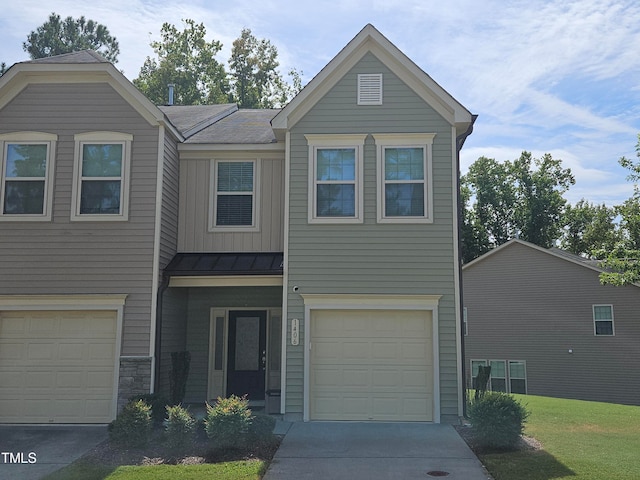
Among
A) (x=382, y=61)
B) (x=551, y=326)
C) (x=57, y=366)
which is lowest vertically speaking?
(x=57, y=366)

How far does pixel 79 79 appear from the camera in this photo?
478 inches

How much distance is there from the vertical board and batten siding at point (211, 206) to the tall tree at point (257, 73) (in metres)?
24.3

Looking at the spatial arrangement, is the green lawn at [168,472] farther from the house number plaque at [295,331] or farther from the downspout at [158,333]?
the house number plaque at [295,331]

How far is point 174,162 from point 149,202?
143cm

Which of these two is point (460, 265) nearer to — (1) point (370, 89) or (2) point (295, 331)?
(2) point (295, 331)

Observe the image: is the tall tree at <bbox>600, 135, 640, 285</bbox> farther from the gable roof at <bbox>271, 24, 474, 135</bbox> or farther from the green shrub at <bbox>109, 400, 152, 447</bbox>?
the green shrub at <bbox>109, 400, 152, 447</bbox>

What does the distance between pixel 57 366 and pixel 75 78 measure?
5806 mm

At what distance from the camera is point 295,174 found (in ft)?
39.5

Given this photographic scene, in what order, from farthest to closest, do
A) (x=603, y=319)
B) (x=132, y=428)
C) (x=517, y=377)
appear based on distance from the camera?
(x=517, y=377), (x=603, y=319), (x=132, y=428)

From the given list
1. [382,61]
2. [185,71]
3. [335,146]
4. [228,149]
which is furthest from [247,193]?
[185,71]

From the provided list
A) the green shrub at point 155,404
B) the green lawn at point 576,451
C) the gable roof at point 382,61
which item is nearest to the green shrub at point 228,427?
the green shrub at point 155,404

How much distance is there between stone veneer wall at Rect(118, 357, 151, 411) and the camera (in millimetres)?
11086

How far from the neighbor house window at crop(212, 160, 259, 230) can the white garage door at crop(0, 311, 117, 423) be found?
316 centimetres

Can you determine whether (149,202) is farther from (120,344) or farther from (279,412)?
(279,412)
